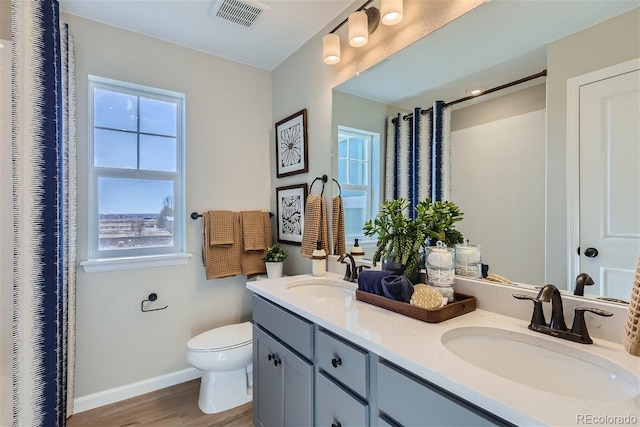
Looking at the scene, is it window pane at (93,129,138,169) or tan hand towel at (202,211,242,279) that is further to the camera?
tan hand towel at (202,211,242,279)

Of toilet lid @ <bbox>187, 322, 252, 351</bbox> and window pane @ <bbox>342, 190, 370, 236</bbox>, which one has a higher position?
window pane @ <bbox>342, 190, 370, 236</bbox>

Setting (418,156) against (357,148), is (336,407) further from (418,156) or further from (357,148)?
(357,148)

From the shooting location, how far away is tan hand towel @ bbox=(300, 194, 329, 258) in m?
1.93

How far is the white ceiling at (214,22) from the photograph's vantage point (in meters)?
1.76

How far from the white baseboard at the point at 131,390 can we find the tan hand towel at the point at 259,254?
0.86 meters

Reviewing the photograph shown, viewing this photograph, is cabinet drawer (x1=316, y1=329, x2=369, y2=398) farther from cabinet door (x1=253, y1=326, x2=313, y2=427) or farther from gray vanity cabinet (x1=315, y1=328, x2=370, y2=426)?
cabinet door (x1=253, y1=326, x2=313, y2=427)

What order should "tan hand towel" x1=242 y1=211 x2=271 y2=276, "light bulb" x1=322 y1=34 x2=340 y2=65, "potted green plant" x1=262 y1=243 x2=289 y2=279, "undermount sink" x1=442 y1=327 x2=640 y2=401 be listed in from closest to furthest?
"undermount sink" x1=442 y1=327 x2=640 y2=401 → "light bulb" x1=322 y1=34 x2=340 y2=65 → "potted green plant" x1=262 y1=243 x2=289 y2=279 → "tan hand towel" x1=242 y1=211 x2=271 y2=276

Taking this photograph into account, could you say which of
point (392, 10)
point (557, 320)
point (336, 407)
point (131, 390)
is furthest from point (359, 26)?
point (131, 390)

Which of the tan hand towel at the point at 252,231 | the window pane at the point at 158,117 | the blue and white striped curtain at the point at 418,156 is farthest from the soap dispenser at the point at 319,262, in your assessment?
the window pane at the point at 158,117

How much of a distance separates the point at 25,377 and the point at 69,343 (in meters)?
0.86

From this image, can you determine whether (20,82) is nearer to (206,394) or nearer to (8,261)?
(8,261)

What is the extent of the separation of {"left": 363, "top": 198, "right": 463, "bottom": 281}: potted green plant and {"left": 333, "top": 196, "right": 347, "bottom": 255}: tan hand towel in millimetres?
462

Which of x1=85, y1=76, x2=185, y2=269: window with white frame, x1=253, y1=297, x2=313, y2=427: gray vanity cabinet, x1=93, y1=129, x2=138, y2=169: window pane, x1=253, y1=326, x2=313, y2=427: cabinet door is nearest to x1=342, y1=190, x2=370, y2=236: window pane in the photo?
x1=253, y1=297, x2=313, y2=427: gray vanity cabinet

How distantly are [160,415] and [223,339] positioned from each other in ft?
1.89
